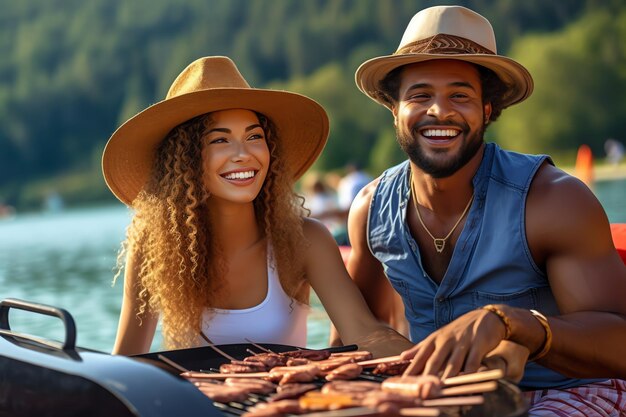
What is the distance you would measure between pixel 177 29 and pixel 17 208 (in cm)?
1888

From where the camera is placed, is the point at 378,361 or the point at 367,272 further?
the point at 367,272

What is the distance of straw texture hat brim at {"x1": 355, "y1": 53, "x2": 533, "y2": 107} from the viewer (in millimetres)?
3186

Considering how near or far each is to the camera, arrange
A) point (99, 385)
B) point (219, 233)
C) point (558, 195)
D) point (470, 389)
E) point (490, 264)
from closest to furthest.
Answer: point (470, 389) < point (99, 385) < point (558, 195) < point (490, 264) < point (219, 233)

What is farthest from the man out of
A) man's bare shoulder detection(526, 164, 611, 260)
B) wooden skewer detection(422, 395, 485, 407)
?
wooden skewer detection(422, 395, 485, 407)

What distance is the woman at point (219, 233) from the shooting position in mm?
3424

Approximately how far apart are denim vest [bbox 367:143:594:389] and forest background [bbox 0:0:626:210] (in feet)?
142

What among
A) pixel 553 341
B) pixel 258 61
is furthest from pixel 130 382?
pixel 258 61

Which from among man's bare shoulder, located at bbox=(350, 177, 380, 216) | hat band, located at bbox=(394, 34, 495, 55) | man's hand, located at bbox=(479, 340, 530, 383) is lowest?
man's hand, located at bbox=(479, 340, 530, 383)

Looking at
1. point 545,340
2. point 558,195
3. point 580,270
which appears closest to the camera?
point 545,340

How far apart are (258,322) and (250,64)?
211ft

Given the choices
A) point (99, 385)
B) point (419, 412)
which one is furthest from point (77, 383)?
point (419, 412)

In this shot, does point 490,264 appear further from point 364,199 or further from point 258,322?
point 258,322

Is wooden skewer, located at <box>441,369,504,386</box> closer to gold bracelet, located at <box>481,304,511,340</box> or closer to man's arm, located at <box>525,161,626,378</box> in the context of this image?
gold bracelet, located at <box>481,304,511,340</box>

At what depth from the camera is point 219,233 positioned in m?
3.59
